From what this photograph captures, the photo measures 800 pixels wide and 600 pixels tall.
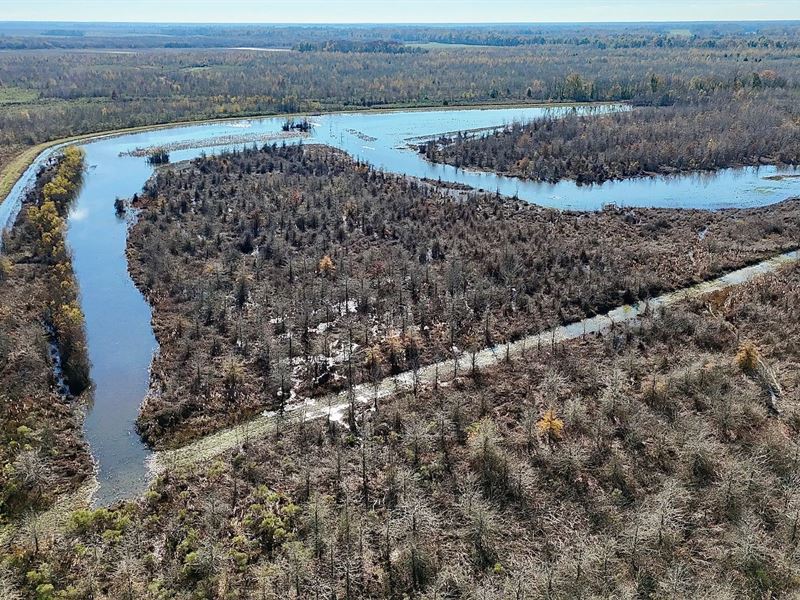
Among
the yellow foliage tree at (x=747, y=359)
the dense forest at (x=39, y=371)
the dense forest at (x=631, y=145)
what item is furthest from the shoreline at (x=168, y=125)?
the yellow foliage tree at (x=747, y=359)

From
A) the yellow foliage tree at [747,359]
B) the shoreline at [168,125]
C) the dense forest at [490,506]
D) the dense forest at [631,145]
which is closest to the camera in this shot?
the dense forest at [490,506]

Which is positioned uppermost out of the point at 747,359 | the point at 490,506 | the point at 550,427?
the point at 747,359

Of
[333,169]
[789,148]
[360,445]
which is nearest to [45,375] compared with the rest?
[360,445]

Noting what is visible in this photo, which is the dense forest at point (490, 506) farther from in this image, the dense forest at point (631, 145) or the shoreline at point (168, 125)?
the shoreline at point (168, 125)

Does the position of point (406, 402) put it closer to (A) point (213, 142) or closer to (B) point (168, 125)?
(A) point (213, 142)

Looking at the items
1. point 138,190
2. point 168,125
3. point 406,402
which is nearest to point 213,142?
point 168,125

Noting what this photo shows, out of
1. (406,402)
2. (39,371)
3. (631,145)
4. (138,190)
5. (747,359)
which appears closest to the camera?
(406,402)

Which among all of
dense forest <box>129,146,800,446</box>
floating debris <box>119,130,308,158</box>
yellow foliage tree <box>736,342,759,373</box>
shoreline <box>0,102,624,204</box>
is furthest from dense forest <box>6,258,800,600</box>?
floating debris <box>119,130,308,158</box>
